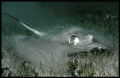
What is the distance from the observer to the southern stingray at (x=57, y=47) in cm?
455

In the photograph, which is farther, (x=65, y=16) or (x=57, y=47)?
(x=65, y=16)

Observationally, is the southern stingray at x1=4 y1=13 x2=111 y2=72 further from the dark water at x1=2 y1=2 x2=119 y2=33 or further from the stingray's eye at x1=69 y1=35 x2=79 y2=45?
the dark water at x1=2 y1=2 x2=119 y2=33

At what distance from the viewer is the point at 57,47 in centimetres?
504

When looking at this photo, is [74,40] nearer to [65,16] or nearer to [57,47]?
[57,47]

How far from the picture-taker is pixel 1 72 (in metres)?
4.21

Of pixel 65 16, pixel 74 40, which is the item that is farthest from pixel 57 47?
pixel 65 16

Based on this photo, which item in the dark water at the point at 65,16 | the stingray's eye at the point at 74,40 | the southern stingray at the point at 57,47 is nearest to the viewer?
the southern stingray at the point at 57,47

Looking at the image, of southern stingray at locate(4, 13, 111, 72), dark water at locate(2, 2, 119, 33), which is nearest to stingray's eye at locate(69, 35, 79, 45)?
southern stingray at locate(4, 13, 111, 72)

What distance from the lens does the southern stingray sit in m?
4.55

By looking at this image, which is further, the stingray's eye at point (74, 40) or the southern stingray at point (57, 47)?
the stingray's eye at point (74, 40)

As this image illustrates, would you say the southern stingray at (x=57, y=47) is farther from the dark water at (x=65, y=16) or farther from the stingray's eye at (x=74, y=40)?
the dark water at (x=65, y=16)

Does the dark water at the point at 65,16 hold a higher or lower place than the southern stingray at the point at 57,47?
higher

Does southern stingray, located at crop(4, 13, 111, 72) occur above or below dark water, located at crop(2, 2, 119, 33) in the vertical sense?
below

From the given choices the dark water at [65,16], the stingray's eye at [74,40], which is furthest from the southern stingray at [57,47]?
the dark water at [65,16]
